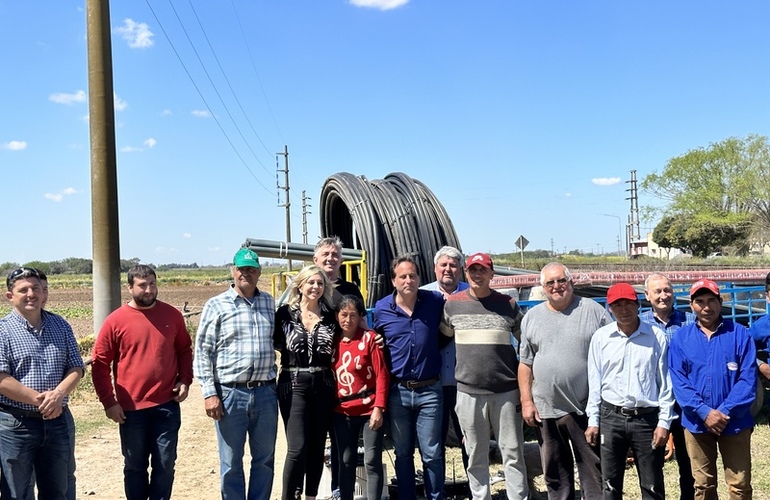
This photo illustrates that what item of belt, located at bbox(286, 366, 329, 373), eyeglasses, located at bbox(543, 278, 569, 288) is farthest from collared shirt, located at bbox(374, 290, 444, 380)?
eyeglasses, located at bbox(543, 278, 569, 288)

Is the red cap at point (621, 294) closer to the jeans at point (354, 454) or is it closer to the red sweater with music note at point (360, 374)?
the red sweater with music note at point (360, 374)

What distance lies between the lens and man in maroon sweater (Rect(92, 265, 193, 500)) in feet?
12.3

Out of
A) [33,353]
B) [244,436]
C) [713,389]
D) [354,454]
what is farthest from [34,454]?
[713,389]

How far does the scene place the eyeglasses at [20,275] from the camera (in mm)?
3449

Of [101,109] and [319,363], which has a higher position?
[101,109]

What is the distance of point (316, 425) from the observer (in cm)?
397

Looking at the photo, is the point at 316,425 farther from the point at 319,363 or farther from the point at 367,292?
the point at 367,292

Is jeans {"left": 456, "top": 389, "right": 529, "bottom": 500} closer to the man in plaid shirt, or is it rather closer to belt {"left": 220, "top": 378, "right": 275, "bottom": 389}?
belt {"left": 220, "top": 378, "right": 275, "bottom": 389}

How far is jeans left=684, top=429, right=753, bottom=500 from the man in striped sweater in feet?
3.22

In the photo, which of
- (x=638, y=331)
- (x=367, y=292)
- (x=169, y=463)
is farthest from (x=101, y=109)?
(x=638, y=331)

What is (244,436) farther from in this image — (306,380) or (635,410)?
(635,410)

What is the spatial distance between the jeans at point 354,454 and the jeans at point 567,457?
40.1 inches

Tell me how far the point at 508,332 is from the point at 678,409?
3.46 feet

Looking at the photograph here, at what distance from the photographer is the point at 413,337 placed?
398 cm
